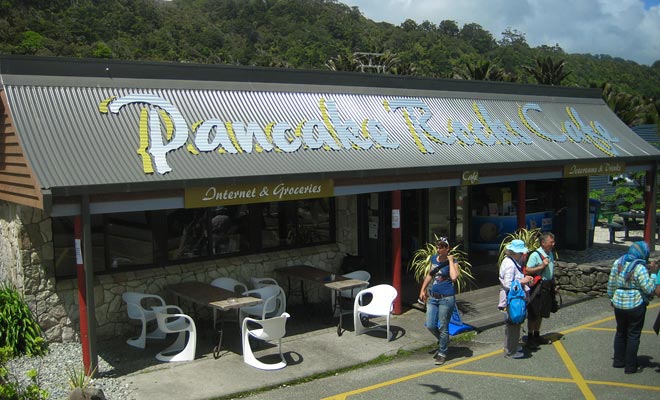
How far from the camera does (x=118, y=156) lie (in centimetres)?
815

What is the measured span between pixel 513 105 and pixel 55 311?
415 inches

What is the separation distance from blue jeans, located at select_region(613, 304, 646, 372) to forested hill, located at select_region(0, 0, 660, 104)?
1217 inches

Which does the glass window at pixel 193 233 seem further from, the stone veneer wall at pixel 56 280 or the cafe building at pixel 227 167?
the stone veneer wall at pixel 56 280

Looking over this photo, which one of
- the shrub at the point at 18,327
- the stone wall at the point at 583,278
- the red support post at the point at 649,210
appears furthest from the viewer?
the red support post at the point at 649,210

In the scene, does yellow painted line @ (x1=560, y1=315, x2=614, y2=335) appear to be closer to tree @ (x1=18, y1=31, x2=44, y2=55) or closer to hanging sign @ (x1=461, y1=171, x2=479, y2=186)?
hanging sign @ (x1=461, y1=171, x2=479, y2=186)

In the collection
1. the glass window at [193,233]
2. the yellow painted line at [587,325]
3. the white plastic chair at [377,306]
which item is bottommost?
the yellow painted line at [587,325]

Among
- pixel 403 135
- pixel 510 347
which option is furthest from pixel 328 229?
pixel 510 347

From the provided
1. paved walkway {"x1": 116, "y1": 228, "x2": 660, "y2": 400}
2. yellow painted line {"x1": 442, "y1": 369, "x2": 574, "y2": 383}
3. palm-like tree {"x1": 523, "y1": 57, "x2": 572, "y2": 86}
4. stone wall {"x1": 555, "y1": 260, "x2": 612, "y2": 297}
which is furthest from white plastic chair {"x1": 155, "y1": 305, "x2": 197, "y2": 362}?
palm-like tree {"x1": 523, "y1": 57, "x2": 572, "y2": 86}

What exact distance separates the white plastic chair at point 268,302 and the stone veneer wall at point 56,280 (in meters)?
0.91

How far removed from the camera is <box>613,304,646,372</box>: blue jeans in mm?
7406

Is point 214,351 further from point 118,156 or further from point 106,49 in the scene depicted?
point 106,49

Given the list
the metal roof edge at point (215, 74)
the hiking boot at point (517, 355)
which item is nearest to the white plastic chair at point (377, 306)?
the hiking boot at point (517, 355)

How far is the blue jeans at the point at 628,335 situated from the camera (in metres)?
7.41

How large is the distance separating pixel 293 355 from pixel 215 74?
184 inches
